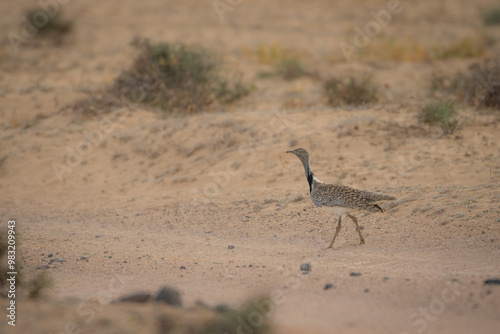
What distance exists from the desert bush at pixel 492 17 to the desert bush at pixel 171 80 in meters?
22.8

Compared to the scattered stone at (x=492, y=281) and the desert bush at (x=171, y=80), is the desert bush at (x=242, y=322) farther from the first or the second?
the desert bush at (x=171, y=80)

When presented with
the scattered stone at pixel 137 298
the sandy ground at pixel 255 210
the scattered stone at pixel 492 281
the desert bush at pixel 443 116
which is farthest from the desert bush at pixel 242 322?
the desert bush at pixel 443 116

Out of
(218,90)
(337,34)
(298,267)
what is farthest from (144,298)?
(337,34)

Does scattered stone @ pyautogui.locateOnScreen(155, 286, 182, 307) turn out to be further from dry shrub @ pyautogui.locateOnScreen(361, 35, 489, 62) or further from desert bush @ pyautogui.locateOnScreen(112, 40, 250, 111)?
dry shrub @ pyautogui.locateOnScreen(361, 35, 489, 62)

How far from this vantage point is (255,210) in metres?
8.97

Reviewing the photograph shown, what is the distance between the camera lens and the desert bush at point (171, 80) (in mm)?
14135

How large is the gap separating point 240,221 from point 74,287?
323cm

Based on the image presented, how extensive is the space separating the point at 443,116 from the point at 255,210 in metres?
4.48

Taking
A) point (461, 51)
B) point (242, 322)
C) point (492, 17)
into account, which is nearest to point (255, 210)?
point (242, 322)

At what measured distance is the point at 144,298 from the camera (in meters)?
4.92

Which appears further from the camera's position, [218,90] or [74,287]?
[218,90]

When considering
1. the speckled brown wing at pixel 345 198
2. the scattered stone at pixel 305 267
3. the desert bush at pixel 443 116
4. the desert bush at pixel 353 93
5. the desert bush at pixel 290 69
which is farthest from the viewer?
the desert bush at pixel 290 69

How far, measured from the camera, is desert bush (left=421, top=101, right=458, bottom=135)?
1070 cm

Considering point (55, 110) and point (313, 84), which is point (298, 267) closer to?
point (55, 110)
